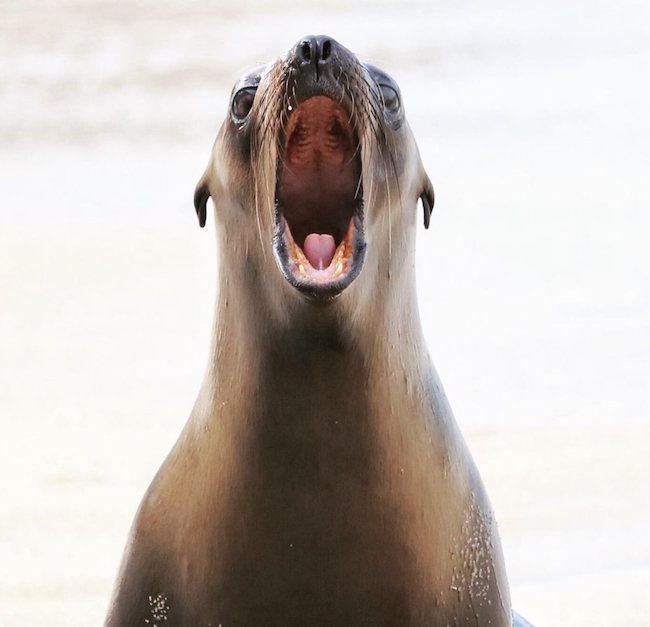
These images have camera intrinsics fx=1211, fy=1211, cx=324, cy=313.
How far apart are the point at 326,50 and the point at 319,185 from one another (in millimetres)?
215

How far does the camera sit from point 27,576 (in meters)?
3.00

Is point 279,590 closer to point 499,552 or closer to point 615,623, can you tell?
point 499,552

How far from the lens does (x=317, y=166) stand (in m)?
1.71

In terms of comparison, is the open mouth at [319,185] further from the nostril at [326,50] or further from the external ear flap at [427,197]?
the external ear flap at [427,197]

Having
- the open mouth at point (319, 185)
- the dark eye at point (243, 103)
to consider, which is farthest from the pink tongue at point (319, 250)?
the dark eye at point (243, 103)

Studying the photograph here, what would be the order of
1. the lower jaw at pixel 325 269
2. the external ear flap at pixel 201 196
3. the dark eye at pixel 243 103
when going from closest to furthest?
1. the lower jaw at pixel 325 269
2. the dark eye at pixel 243 103
3. the external ear flap at pixel 201 196

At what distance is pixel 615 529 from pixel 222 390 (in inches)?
72.3

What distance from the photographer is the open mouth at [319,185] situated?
5.31ft

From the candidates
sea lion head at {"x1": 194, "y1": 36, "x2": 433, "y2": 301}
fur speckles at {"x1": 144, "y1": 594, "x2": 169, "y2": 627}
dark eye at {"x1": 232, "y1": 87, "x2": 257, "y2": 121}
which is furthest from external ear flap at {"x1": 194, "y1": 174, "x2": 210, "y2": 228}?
fur speckles at {"x1": 144, "y1": 594, "x2": 169, "y2": 627}

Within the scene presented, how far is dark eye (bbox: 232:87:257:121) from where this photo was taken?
1.73m

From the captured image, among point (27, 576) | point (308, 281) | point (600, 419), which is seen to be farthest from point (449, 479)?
point (600, 419)

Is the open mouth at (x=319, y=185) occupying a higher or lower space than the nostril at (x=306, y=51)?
lower

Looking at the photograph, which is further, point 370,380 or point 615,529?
point 615,529

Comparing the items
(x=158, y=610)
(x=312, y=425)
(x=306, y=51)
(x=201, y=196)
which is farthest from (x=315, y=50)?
(x=158, y=610)
